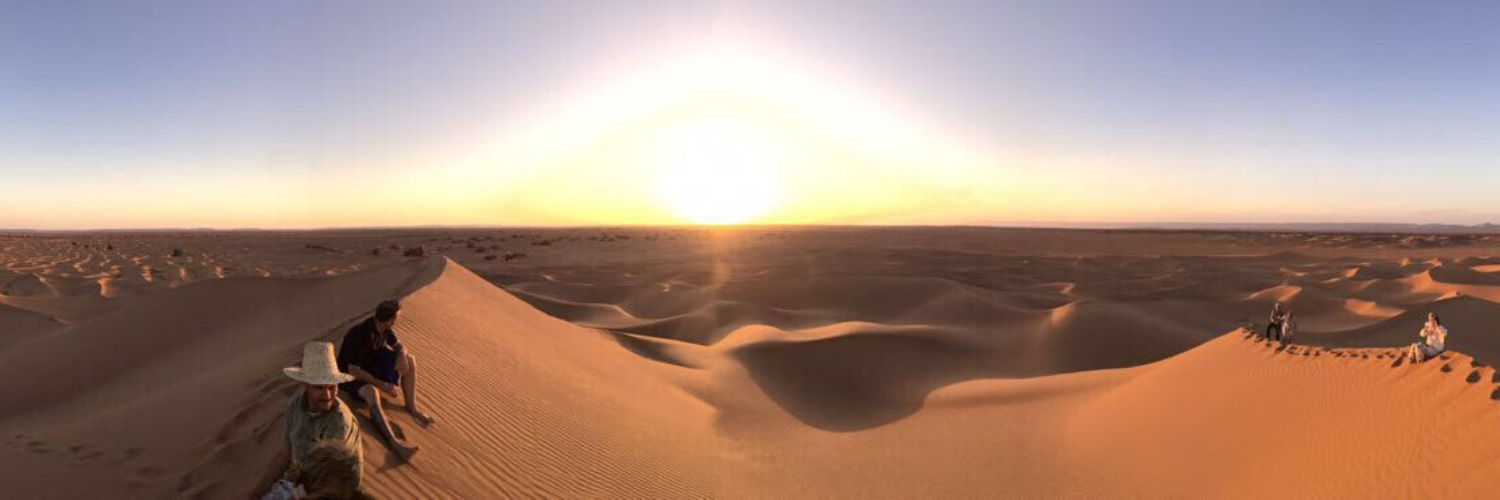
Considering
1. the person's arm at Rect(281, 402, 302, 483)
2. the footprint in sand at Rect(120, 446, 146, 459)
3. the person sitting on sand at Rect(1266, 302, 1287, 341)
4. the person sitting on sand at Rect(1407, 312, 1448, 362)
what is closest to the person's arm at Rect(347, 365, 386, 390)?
the person's arm at Rect(281, 402, 302, 483)

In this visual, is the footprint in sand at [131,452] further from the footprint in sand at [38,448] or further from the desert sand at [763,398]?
the footprint in sand at [38,448]

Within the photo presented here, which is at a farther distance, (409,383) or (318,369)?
(409,383)

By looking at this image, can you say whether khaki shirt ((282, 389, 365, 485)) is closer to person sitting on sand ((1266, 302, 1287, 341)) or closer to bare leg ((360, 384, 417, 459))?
bare leg ((360, 384, 417, 459))

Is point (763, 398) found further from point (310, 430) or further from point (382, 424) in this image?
point (310, 430)

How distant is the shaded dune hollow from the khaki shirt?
0.47 meters

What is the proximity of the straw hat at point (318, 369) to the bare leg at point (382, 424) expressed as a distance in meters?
1.04

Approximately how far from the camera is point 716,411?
36.5 ft

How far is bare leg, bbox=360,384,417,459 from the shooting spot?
5.29m

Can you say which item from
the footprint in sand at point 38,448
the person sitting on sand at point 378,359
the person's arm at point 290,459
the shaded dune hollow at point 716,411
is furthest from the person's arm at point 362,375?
the footprint in sand at point 38,448

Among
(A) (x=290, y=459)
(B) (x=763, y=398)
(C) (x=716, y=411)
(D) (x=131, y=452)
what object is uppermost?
(A) (x=290, y=459)

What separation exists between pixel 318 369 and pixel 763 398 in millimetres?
8972

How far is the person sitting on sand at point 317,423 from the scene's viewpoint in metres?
4.26

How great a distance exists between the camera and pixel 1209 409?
877cm

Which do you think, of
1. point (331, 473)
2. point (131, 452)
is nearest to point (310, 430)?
point (331, 473)
